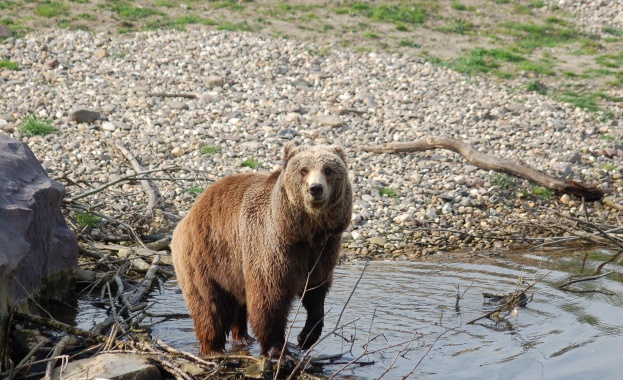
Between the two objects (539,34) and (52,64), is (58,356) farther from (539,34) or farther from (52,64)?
(539,34)

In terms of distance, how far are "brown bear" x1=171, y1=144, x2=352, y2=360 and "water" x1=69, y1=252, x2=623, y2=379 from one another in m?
0.45

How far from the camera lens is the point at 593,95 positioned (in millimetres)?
16234

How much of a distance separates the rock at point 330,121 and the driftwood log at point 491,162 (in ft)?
3.17

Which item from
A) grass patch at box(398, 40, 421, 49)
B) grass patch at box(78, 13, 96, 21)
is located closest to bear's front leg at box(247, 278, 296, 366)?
grass patch at box(398, 40, 421, 49)

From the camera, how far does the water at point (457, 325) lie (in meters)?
6.51

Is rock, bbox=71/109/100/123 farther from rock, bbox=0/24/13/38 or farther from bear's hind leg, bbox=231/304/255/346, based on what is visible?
bear's hind leg, bbox=231/304/255/346

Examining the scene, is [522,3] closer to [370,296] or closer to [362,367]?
[370,296]

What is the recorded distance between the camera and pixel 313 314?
6328 mm

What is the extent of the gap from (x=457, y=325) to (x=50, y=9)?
45.5ft

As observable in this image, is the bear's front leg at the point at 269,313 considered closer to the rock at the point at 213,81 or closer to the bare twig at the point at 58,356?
the bare twig at the point at 58,356

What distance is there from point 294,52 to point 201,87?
2723 millimetres

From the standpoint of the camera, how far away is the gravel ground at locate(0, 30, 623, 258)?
35.5ft

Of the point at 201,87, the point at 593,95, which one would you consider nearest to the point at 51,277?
the point at 201,87

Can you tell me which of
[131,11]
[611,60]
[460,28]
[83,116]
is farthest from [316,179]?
[460,28]
